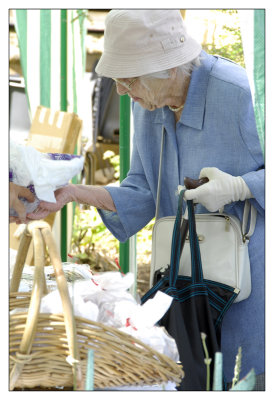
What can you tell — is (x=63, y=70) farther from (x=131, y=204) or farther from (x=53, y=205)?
(x=53, y=205)

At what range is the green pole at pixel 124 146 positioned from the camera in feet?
9.36

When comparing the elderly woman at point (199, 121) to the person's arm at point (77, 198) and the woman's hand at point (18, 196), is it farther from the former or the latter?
the woman's hand at point (18, 196)

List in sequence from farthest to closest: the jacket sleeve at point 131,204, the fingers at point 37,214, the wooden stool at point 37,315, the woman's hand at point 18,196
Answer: the jacket sleeve at point 131,204
the fingers at point 37,214
the woman's hand at point 18,196
the wooden stool at point 37,315

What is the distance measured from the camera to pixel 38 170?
1.37 metres

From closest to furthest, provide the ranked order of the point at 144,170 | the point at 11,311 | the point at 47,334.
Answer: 1. the point at 47,334
2. the point at 11,311
3. the point at 144,170

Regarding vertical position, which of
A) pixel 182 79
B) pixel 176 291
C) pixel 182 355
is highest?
pixel 182 79

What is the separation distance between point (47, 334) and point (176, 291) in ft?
1.89

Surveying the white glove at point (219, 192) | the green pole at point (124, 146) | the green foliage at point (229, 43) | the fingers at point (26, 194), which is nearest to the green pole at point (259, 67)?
the white glove at point (219, 192)

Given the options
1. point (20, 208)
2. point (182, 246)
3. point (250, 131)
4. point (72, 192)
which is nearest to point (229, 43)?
point (250, 131)

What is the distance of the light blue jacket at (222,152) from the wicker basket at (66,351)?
2.26ft

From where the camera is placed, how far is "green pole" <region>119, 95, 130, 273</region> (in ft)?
9.36
